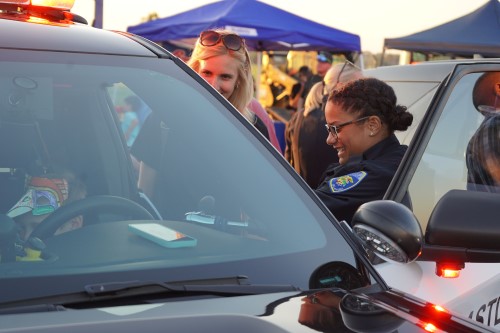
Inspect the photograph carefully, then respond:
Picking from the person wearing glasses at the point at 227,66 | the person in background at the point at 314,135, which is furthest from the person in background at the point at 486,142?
the person in background at the point at 314,135

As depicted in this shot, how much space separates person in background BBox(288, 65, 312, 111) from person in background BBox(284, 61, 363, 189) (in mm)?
6888

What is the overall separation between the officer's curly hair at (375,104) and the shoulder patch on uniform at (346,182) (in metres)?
0.37

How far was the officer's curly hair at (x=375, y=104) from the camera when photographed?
316 centimetres

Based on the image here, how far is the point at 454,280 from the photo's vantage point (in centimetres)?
244

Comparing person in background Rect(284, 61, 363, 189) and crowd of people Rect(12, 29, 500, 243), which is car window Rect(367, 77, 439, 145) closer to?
crowd of people Rect(12, 29, 500, 243)

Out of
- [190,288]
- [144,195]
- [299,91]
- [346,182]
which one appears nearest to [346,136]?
[346,182]

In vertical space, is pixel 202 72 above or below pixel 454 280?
above

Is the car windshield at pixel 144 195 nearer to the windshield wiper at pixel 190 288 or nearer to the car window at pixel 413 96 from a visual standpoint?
the windshield wiper at pixel 190 288

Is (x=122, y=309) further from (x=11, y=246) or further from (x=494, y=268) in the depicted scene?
(x=494, y=268)

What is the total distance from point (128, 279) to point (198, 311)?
18cm

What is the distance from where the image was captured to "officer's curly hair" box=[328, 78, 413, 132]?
3.16 m

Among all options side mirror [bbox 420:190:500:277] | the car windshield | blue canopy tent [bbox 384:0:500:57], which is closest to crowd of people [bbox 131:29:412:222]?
the car windshield

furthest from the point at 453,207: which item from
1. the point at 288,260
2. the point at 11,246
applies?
the point at 11,246

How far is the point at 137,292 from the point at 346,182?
53.5 inches
